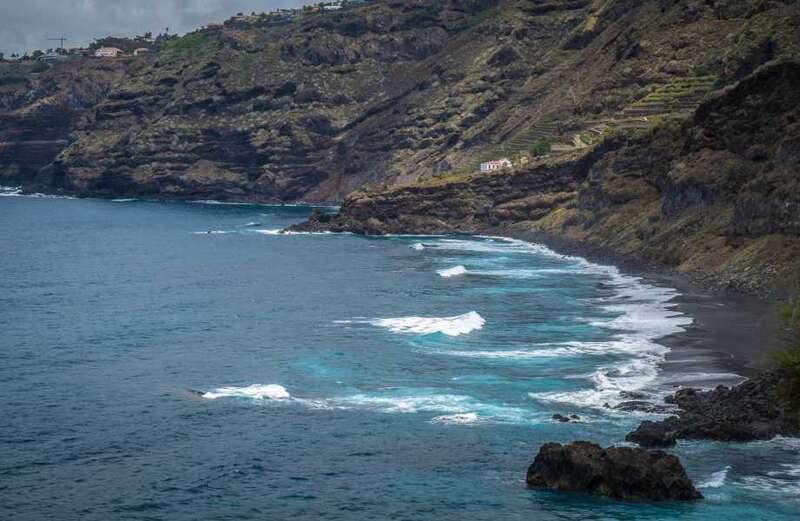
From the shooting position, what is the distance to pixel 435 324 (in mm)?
79500

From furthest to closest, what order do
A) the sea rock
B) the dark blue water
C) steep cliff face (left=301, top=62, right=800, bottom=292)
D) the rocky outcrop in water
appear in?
1. steep cliff face (left=301, top=62, right=800, bottom=292)
2. the sea rock
3. the rocky outcrop in water
4. the dark blue water

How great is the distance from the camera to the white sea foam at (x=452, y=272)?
358 feet

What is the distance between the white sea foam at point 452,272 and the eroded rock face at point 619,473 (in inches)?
2666

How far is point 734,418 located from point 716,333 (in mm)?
21858

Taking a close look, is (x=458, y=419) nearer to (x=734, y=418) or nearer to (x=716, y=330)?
(x=734, y=418)

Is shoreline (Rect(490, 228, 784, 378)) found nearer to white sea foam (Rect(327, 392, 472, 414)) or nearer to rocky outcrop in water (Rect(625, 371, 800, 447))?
rocky outcrop in water (Rect(625, 371, 800, 447))

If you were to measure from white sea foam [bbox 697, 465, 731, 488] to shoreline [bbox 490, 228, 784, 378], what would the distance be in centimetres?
1277

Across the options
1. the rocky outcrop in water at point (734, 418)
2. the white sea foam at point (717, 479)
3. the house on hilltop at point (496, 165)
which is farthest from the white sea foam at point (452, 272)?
the white sea foam at point (717, 479)

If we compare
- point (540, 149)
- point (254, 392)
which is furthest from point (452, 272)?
point (540, 149)

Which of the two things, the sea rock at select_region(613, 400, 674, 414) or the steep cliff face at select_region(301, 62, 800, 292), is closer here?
the sea rock at select_region(613, 400, 674, 414)

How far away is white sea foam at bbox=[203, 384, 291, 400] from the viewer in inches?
2259

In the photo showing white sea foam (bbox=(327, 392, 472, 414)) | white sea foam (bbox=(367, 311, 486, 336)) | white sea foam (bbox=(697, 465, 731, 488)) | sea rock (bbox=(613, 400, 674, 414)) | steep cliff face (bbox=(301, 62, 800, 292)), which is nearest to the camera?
white sea foam (bbox=(697, 465, 731, 488))

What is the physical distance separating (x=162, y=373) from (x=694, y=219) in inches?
2137

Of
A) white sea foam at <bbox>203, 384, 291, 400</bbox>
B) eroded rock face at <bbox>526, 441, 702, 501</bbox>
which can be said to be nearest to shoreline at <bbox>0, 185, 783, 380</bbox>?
eroded rock face at <bbox>526, 441, 702, 501</bbox>
